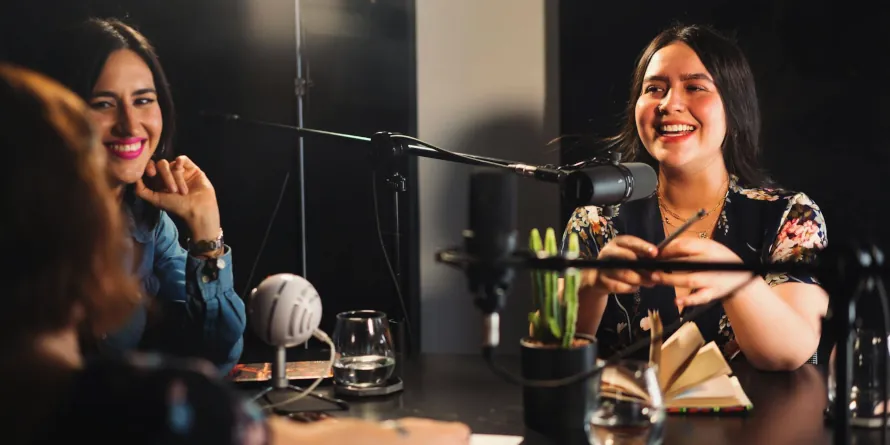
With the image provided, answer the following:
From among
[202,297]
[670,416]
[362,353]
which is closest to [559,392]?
[670,416]

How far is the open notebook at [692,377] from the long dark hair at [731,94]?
1027mm

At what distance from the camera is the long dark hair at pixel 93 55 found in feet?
6.21

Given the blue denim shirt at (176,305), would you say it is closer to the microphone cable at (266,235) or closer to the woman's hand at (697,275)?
the microphone cable at (266,235)

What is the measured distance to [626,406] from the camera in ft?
3.62

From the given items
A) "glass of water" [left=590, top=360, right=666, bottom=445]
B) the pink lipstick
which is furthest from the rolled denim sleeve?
"glass of water" [left=590, top=360, right=666, bottom=445]

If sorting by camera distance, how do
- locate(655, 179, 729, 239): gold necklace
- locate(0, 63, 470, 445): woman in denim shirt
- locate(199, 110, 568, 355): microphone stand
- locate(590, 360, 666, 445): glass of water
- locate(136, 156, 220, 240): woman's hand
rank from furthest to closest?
Answer: locate(655, 179, 729, 239): gold necklace, locate(136, 156, 220, 240): woman's hand, locate(199, 110, 568, 355): microphone stand, locate(590, 360, 666, 445): glass of water, locate(0, 63, 470, 445): woman in denim shirt

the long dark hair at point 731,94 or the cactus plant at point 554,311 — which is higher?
the long dark hair at point 731,94

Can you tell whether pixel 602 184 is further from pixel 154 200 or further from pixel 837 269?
pixel 154 200

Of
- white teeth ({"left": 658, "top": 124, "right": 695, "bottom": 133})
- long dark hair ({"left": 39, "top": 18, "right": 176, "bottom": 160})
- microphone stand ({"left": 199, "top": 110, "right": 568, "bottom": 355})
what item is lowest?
microphone stand ({"left": 199, "top": 110, "right": 568, "bottom": 355})

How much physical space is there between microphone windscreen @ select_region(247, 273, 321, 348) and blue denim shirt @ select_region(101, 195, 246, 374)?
45 cm

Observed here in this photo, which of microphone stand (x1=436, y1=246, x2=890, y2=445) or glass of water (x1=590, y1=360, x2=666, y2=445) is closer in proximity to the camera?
microphone stand (x1=436, y1=246, x2=890, y2=445)

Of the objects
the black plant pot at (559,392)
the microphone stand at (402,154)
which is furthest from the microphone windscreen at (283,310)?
the black plant pot at (559,392)

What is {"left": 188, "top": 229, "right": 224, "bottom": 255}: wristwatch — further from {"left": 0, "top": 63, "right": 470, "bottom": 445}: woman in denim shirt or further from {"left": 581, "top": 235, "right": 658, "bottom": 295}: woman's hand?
{"left": 0, "top": 63, "right": 470, "bottom": 445}: woman in denim shirt

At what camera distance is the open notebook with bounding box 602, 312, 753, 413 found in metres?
1.48
